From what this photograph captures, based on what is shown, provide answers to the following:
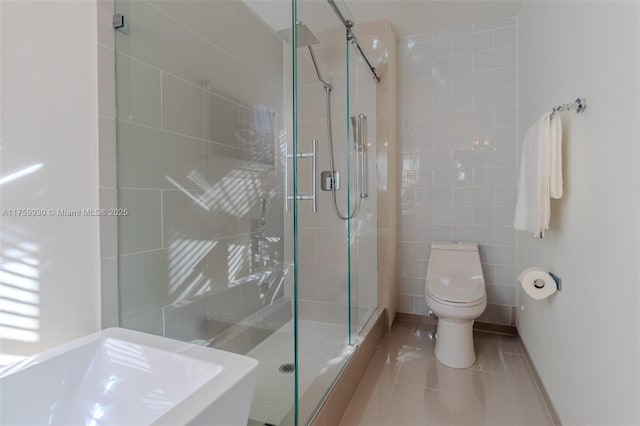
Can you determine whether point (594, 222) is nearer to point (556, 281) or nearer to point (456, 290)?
point (556, 281)

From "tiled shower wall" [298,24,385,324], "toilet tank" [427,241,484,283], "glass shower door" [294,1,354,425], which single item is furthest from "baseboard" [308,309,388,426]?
"toilet tank" [427,241,484,283]

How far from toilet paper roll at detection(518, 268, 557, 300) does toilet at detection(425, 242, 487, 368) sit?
50 cm

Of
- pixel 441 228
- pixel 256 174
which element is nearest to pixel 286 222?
pixel 256 174

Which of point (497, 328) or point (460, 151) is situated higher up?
point (460, 151)

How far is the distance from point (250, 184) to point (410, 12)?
177 centimetres

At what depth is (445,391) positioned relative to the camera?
190 centimetres

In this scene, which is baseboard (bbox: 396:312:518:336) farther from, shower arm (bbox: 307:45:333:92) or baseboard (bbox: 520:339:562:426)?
shower arm (bbox: 307:45:333:92)

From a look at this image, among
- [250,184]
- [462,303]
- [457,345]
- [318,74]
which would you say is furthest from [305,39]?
[457,345]

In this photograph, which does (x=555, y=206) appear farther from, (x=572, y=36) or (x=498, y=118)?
(x=498, y=118)

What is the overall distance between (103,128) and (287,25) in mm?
1068

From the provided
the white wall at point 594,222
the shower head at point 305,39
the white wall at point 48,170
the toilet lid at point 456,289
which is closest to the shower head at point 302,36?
the shower head at point 305,39

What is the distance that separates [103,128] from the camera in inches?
46.1

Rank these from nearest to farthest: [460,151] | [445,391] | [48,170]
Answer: [48,170] → [445,391] → [460,151]

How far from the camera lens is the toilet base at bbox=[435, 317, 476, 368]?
7.11 ft
